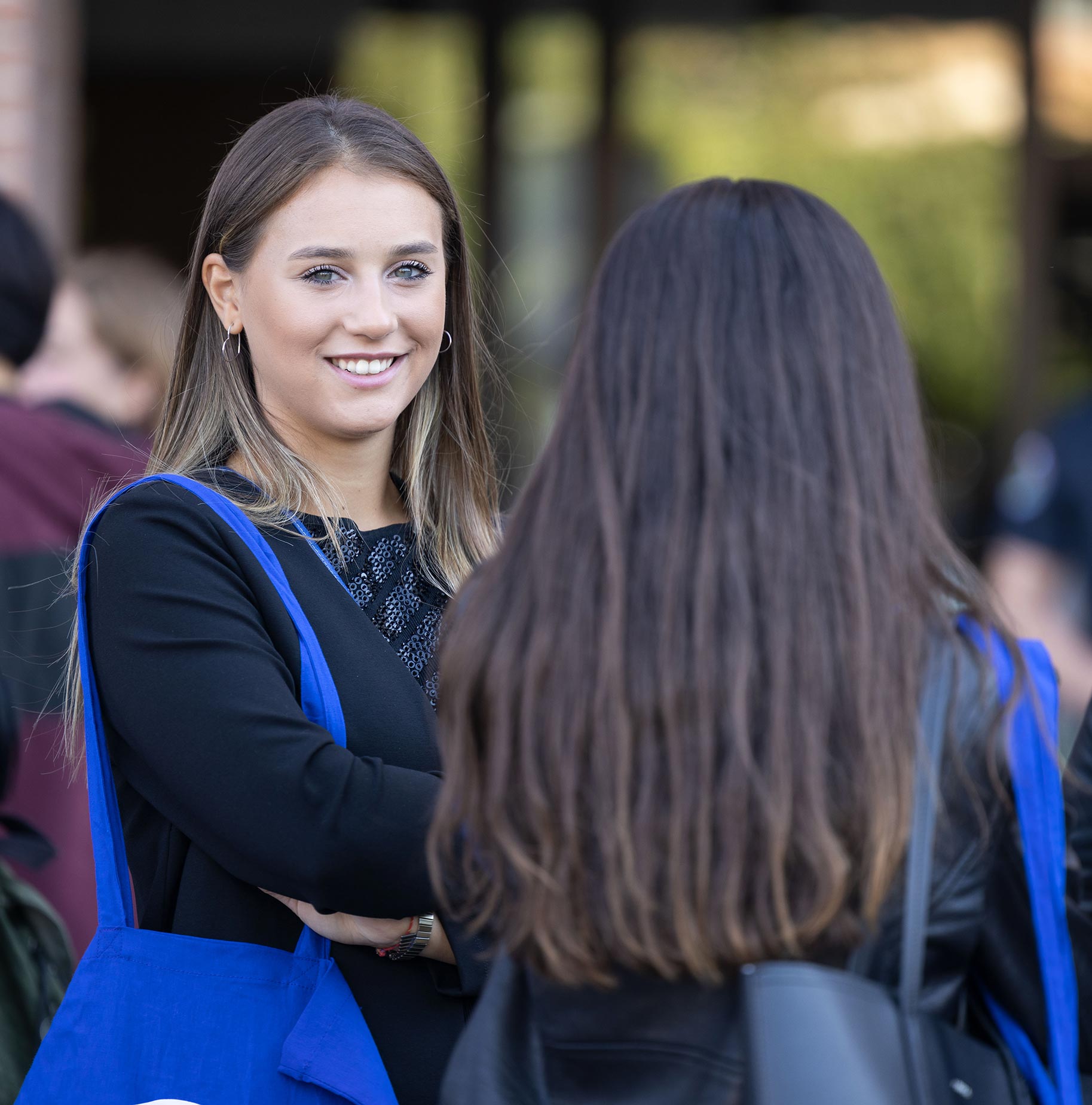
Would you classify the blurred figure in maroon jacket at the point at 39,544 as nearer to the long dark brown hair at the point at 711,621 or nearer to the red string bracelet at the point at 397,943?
the red string bracelet at the point at 397,943

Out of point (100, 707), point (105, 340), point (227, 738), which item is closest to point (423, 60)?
point (105, 340)

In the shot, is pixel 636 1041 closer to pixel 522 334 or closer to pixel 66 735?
pixel 66 735

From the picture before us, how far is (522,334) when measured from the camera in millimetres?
8508

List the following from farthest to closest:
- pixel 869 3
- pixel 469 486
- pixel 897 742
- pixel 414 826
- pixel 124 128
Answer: pixel 124 128
pixel 869 3
pixel 469 486
pixel 414 826
pixel 897 742

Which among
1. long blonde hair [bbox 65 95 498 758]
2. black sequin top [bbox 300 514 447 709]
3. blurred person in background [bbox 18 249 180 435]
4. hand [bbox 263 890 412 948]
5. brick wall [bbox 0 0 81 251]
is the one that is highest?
brick wall [bbox 0 0 81 251]

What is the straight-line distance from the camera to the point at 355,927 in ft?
5.33

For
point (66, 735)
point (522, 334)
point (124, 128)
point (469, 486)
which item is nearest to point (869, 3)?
point (522, 334)

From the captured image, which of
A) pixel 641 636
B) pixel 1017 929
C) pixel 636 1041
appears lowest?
pixel 636 1041

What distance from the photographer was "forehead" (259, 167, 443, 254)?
1863mm

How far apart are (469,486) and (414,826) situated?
0.72 meters

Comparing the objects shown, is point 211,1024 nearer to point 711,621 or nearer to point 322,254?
point 711,621

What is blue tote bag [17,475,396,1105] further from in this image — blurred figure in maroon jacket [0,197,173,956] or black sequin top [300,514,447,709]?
blurred figure in maroon jacket [0,197,173,956]

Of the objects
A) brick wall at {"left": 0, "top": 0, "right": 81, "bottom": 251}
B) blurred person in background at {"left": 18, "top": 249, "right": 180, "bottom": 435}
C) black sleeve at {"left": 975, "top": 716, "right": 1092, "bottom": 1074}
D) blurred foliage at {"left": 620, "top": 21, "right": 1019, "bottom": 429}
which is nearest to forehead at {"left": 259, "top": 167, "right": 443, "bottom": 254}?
black sleeve at {"left": 975, "top": 716, "right": 1092, "bottom": 1074}

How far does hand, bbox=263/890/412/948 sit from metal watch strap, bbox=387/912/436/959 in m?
0.01
